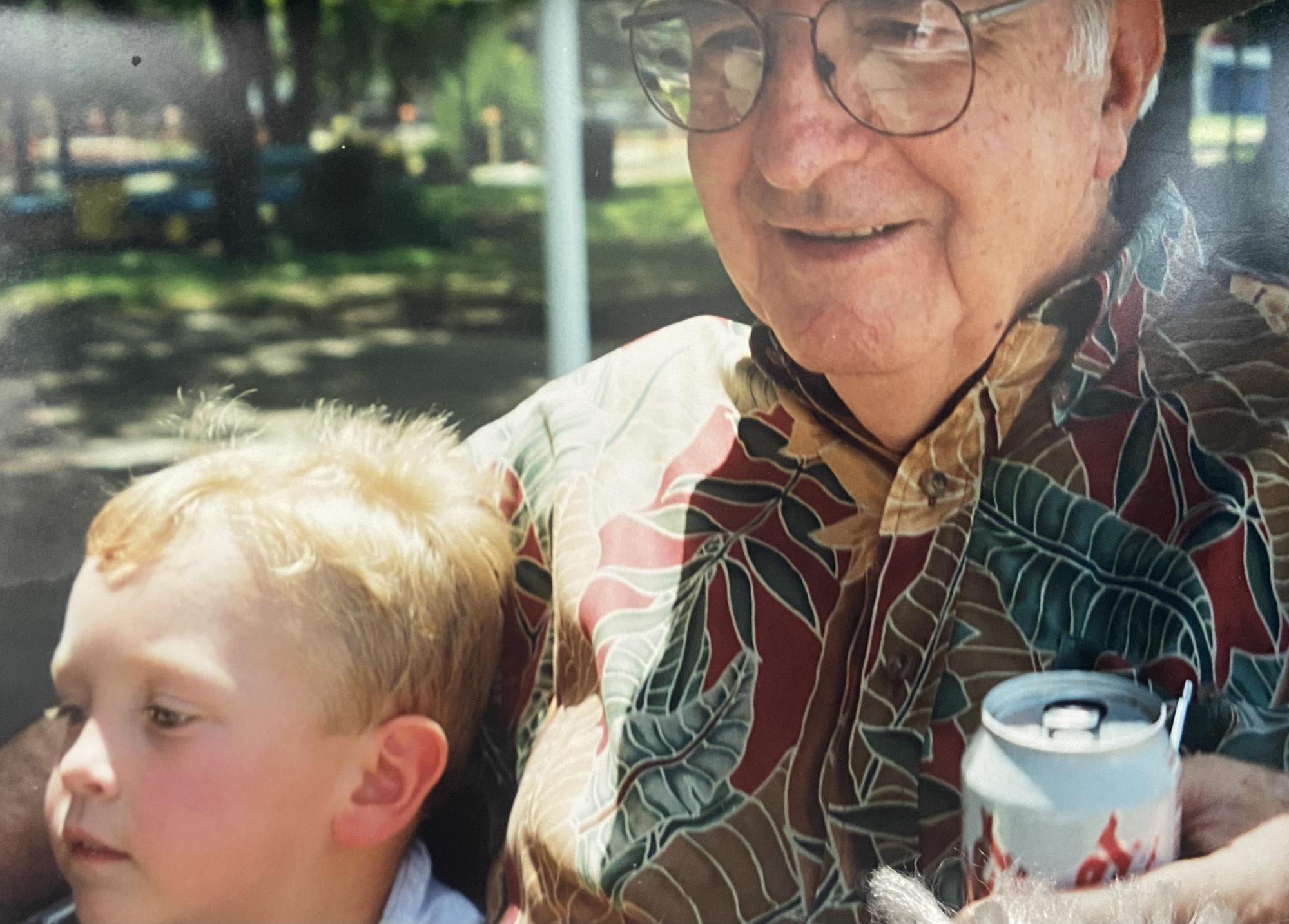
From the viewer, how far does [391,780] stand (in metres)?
1.73

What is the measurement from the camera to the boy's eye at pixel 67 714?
5.72 ft

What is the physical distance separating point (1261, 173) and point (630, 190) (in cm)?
67

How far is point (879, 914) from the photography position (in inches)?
59.1

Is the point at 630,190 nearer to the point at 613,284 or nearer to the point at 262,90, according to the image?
the point at 613,284

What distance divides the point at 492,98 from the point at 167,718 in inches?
32.8

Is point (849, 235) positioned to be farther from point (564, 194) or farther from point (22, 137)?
point (22, 137)

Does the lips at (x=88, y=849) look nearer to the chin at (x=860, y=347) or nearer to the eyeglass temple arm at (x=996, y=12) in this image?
the chin at (x=860, y=347)

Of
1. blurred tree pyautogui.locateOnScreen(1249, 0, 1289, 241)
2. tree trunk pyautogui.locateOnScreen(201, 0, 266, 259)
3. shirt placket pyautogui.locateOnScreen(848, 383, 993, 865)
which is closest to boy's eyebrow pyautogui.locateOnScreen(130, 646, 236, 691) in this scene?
tree trunk pyautogui.locateOnScreen(201, 0, 266, 259)

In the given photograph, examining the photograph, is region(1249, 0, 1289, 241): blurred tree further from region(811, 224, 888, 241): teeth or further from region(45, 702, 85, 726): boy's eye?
region(45, 702, 85, 726): boy's eye

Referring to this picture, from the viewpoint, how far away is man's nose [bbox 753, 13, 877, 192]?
56.4 inches

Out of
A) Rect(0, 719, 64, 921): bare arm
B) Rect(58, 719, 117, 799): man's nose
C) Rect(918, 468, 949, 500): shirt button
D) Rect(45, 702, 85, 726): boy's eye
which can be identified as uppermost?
Rect(918, 468, 949, 500): shirt button

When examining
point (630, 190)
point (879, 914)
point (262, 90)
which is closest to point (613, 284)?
point (630, 190)

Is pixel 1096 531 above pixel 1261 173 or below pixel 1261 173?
below

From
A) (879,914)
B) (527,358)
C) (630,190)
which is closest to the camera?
(879,914)
